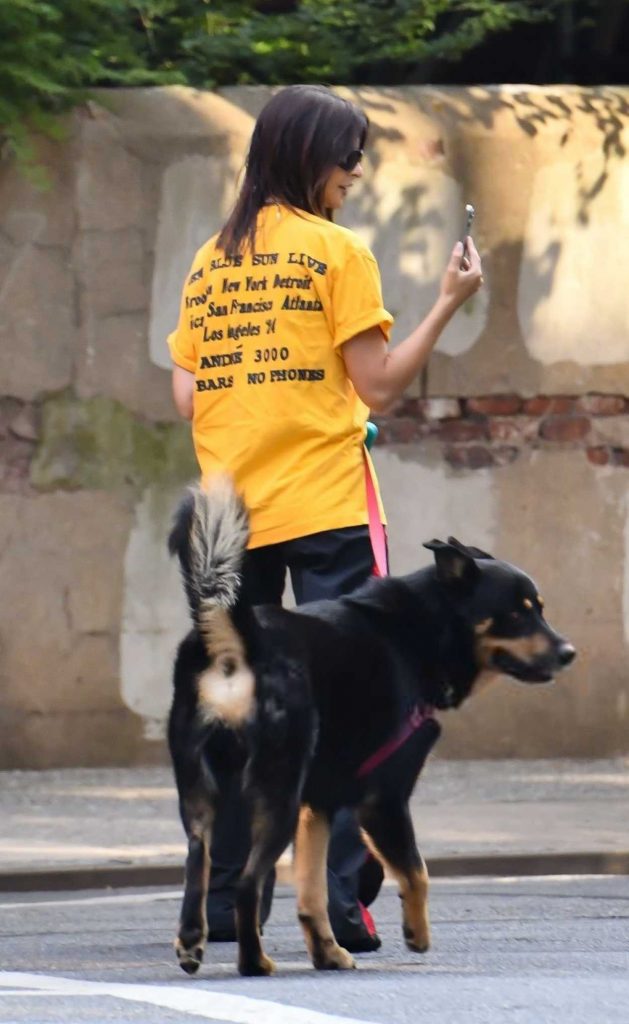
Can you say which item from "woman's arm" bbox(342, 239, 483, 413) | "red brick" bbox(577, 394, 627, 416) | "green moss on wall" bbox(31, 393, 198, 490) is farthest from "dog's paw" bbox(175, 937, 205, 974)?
"red brick" bbox(577, 394, 627, 416)

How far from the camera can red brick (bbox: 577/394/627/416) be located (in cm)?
1052

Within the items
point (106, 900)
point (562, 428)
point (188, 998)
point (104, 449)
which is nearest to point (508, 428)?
point (562, 428)

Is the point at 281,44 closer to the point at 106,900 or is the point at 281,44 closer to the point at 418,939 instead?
the point at 106,900

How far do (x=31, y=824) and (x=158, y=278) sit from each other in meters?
2.61

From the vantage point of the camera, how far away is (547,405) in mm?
10477

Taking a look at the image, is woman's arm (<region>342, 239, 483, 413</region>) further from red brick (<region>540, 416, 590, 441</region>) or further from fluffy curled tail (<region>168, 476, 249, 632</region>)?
red brick (<region>540, 416, 590, 441</region>)

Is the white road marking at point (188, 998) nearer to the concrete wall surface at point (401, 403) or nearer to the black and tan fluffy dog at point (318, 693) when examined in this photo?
the black and tan fluffy dog at point (318, 693)

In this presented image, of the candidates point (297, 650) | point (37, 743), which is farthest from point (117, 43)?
point (297, 650)

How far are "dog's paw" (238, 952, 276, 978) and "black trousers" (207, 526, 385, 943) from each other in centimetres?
48

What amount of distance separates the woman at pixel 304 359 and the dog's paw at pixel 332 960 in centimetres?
39

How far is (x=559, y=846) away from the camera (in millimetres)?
8008

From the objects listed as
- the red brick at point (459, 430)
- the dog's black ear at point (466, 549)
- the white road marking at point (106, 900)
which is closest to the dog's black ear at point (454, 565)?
the dog's black ear at point (466, 549)

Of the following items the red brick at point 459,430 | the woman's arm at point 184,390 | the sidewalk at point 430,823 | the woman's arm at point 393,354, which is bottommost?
the sidewalk at point 430,823

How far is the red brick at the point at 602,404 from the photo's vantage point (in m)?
10.5
